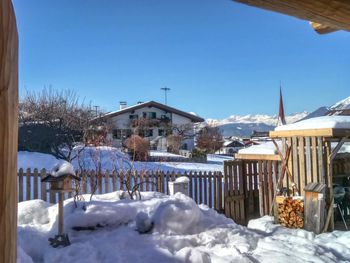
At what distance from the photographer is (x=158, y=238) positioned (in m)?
4.96

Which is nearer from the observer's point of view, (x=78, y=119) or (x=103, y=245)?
(x=103, y=245)

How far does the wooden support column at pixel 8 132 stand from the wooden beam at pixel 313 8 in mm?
654

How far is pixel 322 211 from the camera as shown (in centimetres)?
655

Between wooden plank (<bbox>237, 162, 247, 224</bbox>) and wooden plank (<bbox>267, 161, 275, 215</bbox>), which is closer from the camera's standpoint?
wooden plank (<bbox>267, 161, 275, 215</bbox>)

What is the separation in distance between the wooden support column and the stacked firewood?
22.1ft

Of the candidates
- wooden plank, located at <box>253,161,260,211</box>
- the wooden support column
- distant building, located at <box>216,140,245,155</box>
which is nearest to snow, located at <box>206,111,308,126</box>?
distant building, located at <box>216,140,245,155</box>

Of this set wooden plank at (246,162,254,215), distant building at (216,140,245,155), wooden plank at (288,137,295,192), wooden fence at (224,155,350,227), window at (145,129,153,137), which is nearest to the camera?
wooden plank at (288,137,295,192)

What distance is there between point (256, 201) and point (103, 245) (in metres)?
5.61

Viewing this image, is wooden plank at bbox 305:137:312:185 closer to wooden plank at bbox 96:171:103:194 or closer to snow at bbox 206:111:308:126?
wooden plank at bbox 96:171:103:194

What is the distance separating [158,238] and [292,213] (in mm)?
3124

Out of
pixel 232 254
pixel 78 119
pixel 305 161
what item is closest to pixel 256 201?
pixel 305 161

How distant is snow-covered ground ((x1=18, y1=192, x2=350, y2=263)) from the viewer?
4.49 m

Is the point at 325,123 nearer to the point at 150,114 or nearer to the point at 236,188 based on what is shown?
the point at 236,188

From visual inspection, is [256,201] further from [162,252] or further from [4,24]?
[4,24]
